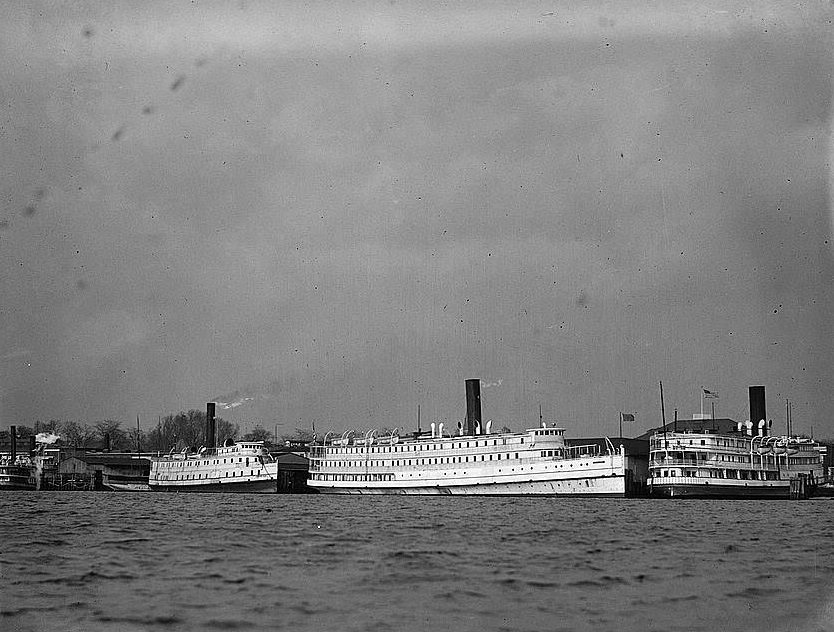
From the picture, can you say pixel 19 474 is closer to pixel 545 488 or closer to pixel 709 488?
pixel 545 488

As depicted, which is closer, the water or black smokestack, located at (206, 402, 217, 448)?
the water

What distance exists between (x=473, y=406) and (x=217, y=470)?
888 inches

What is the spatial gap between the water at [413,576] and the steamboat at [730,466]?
30429 mm

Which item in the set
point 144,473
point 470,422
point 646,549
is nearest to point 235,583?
point 646,549

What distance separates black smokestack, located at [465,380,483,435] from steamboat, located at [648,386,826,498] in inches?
522

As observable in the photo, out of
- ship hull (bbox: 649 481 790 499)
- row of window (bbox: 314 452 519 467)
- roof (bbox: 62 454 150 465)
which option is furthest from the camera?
roof (bbox: 62 454 150 465)

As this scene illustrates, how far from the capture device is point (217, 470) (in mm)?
84750

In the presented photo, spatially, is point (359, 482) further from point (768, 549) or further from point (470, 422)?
point (768, 549)

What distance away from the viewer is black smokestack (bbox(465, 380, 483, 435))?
3061 inches

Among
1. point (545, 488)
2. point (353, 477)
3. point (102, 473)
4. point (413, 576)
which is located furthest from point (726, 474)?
point (102, 473)

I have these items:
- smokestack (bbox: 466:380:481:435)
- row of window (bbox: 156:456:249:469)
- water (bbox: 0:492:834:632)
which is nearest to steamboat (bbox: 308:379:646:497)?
smokestack (bbox: 466:380:481:435)

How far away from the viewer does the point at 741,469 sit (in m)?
72.5

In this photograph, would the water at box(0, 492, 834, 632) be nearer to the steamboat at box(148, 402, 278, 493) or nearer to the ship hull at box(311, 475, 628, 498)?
the ship hull at box(311, 475, 628, 498)

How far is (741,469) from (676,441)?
505 centimetres
